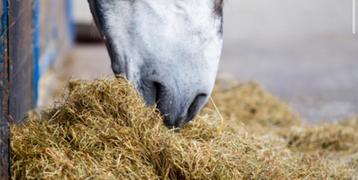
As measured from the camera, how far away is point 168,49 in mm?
2676

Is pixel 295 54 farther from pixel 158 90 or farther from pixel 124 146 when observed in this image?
pixel 124 146

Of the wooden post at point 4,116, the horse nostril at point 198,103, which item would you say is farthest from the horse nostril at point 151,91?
the wooden post at point 4,116

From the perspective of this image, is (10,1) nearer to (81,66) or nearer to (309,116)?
(309,116)

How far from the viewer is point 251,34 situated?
965 cm

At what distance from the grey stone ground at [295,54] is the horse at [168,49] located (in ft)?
10.1

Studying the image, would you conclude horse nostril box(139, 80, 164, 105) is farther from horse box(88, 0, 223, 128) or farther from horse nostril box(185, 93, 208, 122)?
horse nostril box(185, 93, 208, 122)

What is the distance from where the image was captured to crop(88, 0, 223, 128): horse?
2.66m

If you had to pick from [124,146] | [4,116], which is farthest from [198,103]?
[4,116]

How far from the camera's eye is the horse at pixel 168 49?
2.66m

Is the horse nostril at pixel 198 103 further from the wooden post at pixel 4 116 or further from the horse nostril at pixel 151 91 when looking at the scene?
the wooden post at pixel 4 116

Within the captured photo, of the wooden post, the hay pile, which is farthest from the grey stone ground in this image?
the wooden post

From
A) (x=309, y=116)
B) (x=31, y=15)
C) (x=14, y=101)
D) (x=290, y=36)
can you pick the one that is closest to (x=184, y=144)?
(x=14, y=101)

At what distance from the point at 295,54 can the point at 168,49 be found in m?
6.04

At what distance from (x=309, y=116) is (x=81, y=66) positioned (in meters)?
2.67
